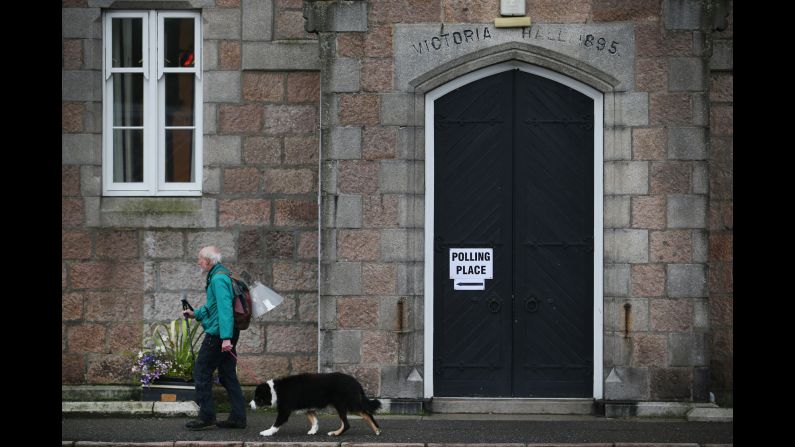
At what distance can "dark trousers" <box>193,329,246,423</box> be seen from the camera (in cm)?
1245

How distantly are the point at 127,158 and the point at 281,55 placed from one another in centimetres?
204

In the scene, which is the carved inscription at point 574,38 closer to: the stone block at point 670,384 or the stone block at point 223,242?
the stone block at point 670,384

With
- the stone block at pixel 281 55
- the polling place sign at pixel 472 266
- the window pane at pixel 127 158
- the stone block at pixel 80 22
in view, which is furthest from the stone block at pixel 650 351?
the stone block at pixel 80 22

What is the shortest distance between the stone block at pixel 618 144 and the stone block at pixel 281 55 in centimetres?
319

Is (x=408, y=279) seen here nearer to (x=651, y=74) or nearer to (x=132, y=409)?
(x=132, y=409)

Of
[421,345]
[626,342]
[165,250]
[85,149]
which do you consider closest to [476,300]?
[421,345]

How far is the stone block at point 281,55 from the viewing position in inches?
562

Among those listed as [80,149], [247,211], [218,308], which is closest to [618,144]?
[247,211]

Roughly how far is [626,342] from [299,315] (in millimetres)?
3485

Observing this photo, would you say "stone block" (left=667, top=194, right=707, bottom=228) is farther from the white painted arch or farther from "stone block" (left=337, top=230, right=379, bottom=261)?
"stone block" (left=337, top=230, right=379, bottom=261)

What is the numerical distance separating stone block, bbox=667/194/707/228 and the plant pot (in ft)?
17.0

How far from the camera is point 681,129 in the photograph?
43.9 ft

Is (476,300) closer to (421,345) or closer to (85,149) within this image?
(421,345)

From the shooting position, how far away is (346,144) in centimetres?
1352
